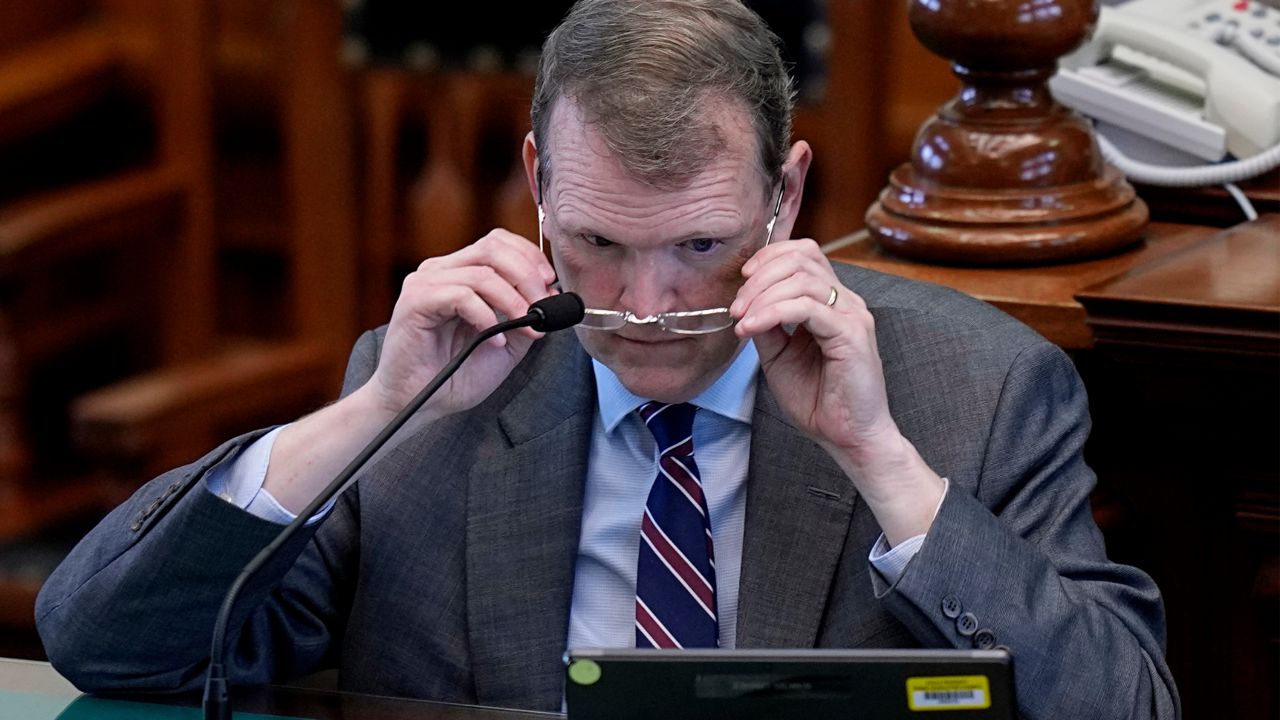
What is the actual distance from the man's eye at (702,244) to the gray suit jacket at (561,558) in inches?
8.3

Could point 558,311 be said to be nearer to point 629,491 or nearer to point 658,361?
point 658,361

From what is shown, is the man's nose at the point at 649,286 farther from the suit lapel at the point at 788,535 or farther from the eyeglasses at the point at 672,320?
the suit lapel at the point at 788,535

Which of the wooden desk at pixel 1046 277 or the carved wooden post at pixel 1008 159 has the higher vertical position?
the carved wooden post at pixel 1008 159

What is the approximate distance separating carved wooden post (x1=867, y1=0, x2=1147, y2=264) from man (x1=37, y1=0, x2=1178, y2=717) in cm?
31

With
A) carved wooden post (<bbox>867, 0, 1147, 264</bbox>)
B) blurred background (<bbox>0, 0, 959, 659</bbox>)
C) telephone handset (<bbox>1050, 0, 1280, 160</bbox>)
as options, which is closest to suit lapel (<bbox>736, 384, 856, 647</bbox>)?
carved wooden post (<bbox>867, 0, 1147, 264</bbox>)

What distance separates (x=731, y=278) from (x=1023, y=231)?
60cm

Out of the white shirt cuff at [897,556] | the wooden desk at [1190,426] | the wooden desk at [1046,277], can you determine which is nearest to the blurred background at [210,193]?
the wooden desk at [1046,277]

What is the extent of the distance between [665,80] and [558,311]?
0.23 meters

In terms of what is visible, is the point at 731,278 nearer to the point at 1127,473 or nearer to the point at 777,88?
the point at 777,88

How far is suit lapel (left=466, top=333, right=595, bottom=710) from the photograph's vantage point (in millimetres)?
1712

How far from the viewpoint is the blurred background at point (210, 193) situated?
383 centimetres

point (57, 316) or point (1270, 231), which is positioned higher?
point (1270, 231)

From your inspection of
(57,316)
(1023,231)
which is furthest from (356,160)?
(1023,231)

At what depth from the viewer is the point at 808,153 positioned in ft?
5.65
